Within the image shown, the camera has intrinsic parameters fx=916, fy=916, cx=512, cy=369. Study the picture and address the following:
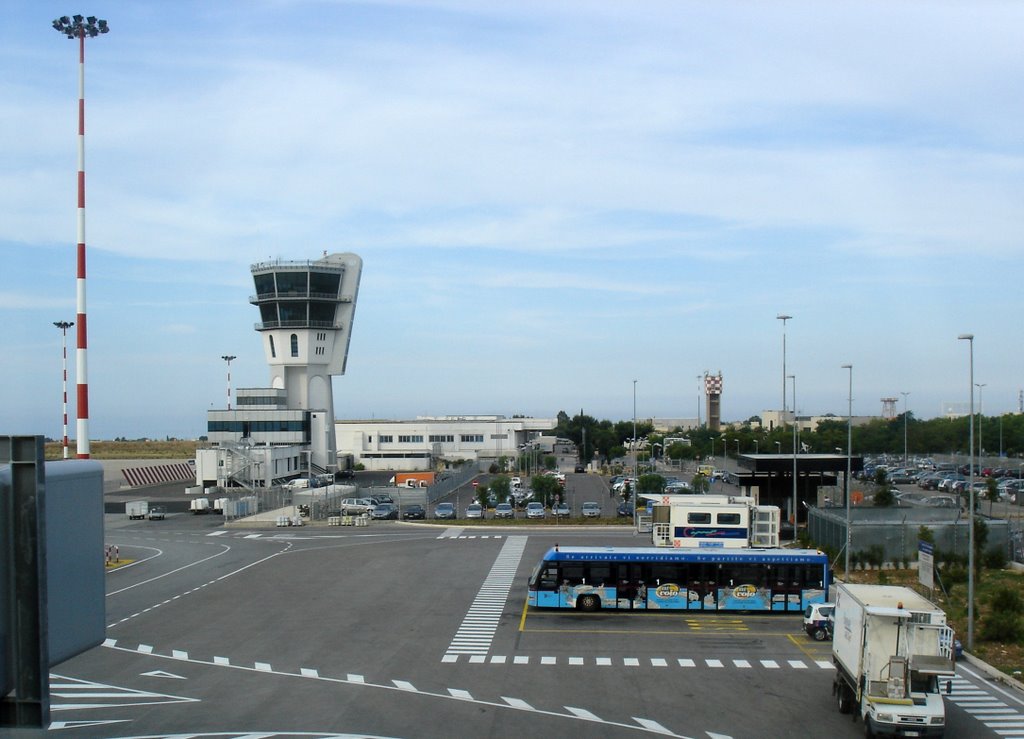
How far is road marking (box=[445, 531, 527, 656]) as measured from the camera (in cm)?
2617

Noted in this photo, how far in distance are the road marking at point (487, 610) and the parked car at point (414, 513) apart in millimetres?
18959

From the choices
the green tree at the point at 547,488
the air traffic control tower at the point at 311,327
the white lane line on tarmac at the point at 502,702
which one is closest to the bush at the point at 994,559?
the white lane line on tarmac at the point at 502,702

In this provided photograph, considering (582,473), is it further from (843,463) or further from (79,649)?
(79,649)

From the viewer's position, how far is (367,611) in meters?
31.4

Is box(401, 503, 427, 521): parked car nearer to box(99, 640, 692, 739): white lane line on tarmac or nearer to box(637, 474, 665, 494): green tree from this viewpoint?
box(637, 474, 665, 494): green tree

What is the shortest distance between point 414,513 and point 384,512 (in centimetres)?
228

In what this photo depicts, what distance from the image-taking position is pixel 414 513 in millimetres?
64250

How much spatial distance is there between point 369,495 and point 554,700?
→ 5616 cm

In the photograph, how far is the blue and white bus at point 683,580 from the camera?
30.8 meters

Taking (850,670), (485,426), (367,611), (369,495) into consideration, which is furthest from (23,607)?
(485,426)

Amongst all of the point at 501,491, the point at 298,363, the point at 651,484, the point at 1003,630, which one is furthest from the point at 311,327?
the point at 1003,630

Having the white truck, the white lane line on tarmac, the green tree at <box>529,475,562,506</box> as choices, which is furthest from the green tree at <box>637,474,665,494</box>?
the white truck

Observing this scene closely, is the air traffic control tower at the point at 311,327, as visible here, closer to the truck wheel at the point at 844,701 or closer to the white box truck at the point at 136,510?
the white box truck at the point at 136,510

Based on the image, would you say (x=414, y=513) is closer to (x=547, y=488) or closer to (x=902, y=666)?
(x=547, y=488)
